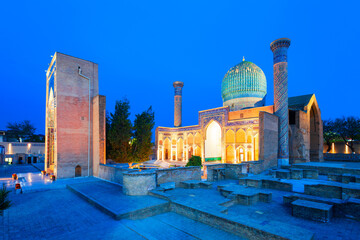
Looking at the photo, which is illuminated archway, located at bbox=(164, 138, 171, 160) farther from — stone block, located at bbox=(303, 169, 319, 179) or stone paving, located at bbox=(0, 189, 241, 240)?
stone paving, located at bbox=(0, 189, 241, 240)

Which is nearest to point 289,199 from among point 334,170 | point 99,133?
point 334,170

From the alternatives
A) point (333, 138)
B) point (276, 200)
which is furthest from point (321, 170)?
point (333, 138)

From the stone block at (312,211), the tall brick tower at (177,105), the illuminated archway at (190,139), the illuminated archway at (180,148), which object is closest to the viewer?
the stone block at (312,211)

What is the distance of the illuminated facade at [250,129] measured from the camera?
16.7m

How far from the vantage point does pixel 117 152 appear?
15352mm

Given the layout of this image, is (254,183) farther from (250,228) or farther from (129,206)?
(129,206)

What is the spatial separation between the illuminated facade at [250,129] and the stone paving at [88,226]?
11035 mm

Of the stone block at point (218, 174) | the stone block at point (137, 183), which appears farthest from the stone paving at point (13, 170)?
the stone block at point (218, 174)

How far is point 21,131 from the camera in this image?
3672 centimetres

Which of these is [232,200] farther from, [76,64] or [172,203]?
[76,64]

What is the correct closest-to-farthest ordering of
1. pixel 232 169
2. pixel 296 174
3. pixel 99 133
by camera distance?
pixel 296 174, pixel 232 169, pixel 99 133

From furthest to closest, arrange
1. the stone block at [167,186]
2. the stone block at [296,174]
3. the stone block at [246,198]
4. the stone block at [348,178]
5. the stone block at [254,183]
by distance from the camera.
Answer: the stone block at [296,174] → the stone block at [348,178] → the stone block at [254,183] → the stone block at [167,186] → the stone block at [246,198]

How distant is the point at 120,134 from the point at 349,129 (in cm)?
3043

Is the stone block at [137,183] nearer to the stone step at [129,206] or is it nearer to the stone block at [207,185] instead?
the stone step at [129,206]
